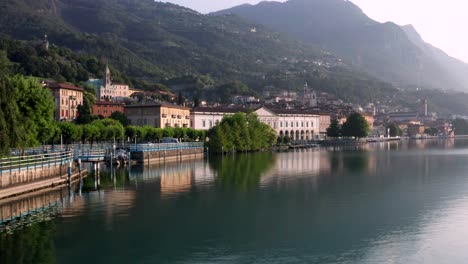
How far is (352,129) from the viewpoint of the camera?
15425 centimetres

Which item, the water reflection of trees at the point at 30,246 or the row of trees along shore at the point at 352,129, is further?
the row of trees along shore at the point at 352,129

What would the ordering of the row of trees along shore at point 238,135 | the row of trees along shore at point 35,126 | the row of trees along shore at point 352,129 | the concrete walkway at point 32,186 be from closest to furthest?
the row of trees along shore at point 35,126
the concrete walkway at point 32,186
the row of trees along shore at point 238,135
the row of trees along shore at point 352,129

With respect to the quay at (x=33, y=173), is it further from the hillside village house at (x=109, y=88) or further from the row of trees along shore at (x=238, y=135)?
the hillside village house at (x=109, y=88)

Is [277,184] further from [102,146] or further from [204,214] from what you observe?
[102,146]

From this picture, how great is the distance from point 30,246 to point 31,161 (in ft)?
52.8

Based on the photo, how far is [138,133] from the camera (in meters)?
81.4

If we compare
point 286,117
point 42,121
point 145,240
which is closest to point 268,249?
point 145,240

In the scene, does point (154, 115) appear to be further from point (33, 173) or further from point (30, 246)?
point (30, 246)

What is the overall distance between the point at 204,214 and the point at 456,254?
12303 mm

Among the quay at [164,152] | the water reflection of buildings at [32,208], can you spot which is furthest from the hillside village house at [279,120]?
the water reflection of buildings at [32,208]

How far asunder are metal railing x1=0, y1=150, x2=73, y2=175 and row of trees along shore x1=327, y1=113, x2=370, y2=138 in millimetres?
117601

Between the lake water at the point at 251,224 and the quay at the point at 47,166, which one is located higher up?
the quay at the point at 47,166

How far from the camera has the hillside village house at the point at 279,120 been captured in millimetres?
117250

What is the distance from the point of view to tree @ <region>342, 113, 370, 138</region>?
153 meters
